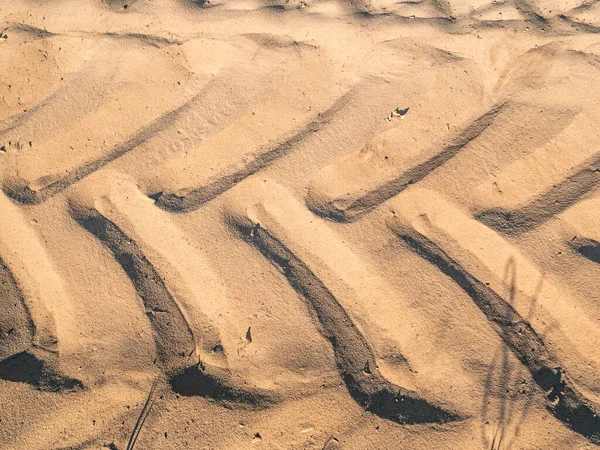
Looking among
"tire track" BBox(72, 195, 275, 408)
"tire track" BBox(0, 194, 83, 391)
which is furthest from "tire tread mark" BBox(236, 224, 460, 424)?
"tire track" BBox(0, 194, 83, 391)

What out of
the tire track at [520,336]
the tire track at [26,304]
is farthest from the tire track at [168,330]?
the tire track at [520,336]

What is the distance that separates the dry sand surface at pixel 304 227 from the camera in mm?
2188

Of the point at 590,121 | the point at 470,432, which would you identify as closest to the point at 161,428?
the point at 470,432

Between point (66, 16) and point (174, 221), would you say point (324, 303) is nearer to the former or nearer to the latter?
point (174, 221)

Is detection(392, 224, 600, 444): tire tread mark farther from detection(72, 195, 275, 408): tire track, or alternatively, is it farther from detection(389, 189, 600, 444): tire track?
detection(72, 195, 275, 408): tire track

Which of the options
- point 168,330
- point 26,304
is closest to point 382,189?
point 168,330

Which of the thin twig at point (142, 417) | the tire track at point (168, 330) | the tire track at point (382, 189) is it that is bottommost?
the thin twig at point (142, 417)

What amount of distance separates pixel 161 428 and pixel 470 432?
1553mm

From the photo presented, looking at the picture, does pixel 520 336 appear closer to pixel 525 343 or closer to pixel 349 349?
pixel 525 343

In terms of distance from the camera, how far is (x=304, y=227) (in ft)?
7.75

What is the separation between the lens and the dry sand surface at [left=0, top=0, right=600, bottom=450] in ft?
7.18

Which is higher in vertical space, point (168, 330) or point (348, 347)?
point (168, 330)

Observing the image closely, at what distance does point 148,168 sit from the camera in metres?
2.46

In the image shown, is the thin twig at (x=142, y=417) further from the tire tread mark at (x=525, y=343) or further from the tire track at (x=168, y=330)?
the tire tread mark at (x=525, y=343)
